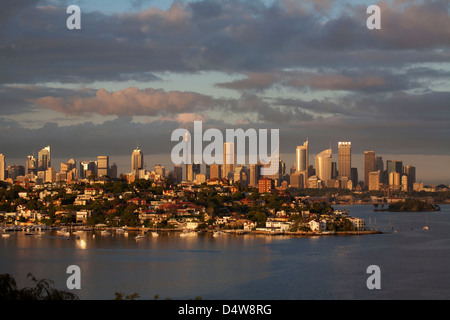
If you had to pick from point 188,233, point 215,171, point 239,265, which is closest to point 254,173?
point 215,171

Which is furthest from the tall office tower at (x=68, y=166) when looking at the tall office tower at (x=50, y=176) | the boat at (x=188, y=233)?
the boat at (x=188, y=233)

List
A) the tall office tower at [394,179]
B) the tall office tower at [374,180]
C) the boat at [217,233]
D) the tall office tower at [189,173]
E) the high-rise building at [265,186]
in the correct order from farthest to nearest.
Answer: the tall office tower at [394,179], the tall office tower at [374,180], the tall office tower at [189,173], the high-rise building at [265,186], the boat at [217,233]

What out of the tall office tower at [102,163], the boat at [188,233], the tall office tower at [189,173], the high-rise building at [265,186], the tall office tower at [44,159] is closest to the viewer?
the boat at [188,233]

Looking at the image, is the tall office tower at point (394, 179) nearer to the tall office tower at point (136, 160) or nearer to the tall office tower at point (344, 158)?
the tall office tower at point (344, 158)

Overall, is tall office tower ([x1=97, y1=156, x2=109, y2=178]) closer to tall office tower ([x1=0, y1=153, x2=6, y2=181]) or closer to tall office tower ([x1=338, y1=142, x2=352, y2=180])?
tall office tower ([x1=0, y1=153, x2=6, y2=181])

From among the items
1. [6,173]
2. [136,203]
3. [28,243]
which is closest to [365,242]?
[28,243]

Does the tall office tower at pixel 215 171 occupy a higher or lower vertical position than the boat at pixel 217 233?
higher

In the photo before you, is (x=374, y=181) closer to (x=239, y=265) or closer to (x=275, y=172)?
(x=275, y=172)
